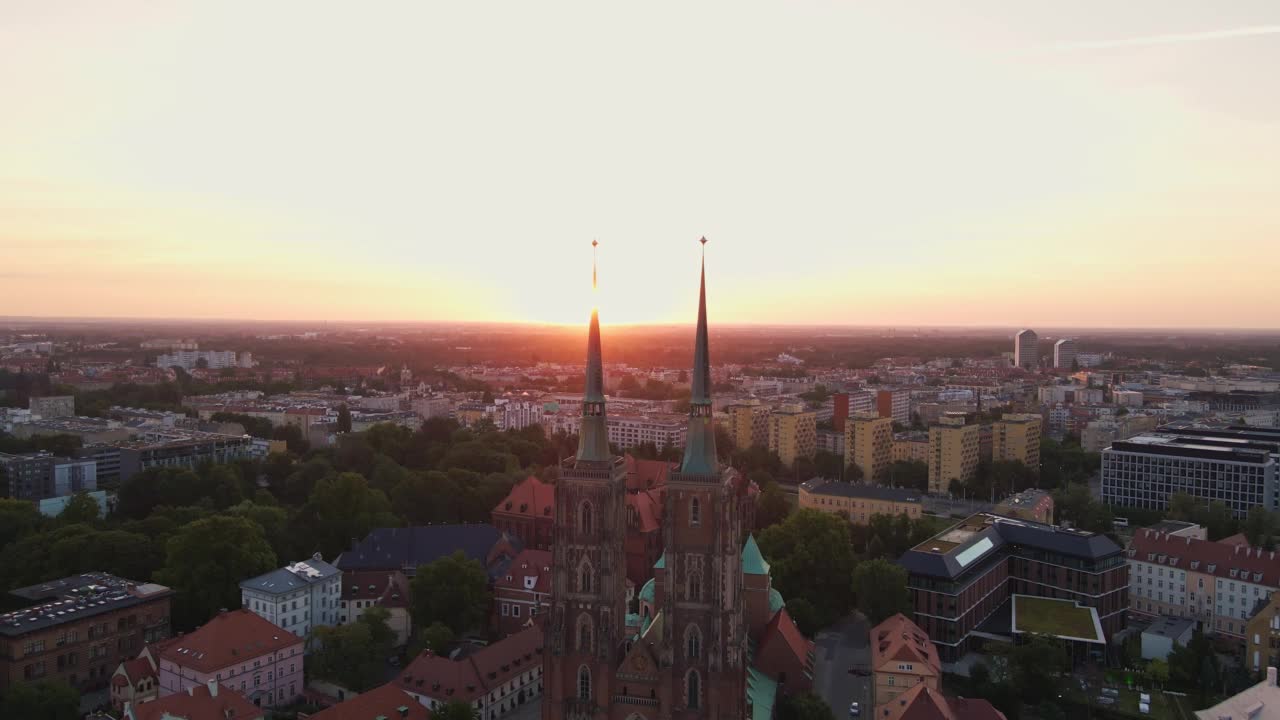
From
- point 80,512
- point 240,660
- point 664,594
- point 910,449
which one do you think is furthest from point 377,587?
point 910,449

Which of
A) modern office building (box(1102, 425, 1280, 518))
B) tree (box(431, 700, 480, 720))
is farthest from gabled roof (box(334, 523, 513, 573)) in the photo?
modern office building (box(1102, 425, 1280, 518))

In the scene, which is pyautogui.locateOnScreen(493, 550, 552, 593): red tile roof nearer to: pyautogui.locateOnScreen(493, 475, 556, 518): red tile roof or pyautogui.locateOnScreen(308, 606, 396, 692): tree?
pyautogui.locateOnScreen(308, 606, 396, 692): tree

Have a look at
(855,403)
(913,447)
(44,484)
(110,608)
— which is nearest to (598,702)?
(110,608)

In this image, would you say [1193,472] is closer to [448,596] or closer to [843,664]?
[843,664]

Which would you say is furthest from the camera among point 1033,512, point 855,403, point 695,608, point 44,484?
point 855,403

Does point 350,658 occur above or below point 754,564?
below

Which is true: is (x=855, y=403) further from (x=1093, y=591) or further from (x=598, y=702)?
(x=598, y=702)

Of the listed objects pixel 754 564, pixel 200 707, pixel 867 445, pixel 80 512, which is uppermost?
pixel 754 564
